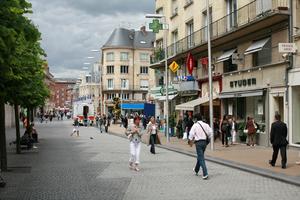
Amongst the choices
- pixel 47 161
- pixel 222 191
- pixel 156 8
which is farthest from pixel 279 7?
pixel 156 8

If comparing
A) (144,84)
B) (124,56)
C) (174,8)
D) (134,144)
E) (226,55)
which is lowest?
(134,144)

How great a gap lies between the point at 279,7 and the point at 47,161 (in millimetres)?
12265

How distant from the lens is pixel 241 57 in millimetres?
29141

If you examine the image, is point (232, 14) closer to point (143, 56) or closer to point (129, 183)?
point (129, 183)

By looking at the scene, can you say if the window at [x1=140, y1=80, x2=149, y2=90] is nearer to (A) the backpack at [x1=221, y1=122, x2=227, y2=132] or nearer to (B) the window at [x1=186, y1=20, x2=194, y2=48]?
(B) the window at [x1=186, y1=20, x2=194, y2=48]

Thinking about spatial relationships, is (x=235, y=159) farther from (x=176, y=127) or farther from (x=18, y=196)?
(x=176, y=127)

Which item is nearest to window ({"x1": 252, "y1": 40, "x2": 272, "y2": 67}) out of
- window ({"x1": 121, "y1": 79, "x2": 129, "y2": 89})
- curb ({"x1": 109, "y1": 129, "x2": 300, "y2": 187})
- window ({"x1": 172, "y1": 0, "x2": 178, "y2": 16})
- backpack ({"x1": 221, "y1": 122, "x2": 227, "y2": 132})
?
backpack ({"x1": 221, "y1": 122, "x2": 227, "y2": 132})

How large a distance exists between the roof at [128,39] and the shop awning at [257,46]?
8158 centimetres

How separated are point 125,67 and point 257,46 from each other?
8357 cm

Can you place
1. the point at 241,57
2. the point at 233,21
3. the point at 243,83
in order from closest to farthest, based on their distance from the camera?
the point at 243,83, the point at 241,57, the point at 233,21

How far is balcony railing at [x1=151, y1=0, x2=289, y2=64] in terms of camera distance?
24744 millimetres

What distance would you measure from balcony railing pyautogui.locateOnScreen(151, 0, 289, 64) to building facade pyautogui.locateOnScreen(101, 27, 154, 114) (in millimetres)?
65265

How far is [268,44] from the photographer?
84.9 feet

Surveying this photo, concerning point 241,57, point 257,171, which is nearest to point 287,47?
point 241,57
